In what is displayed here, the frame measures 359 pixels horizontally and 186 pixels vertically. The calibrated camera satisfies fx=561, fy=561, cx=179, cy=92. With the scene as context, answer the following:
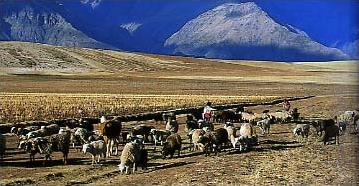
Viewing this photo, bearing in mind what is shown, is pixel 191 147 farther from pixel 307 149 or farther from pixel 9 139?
pixel 9 139

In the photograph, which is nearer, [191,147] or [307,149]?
[307,149]

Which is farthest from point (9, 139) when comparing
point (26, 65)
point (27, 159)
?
point (26, 65)

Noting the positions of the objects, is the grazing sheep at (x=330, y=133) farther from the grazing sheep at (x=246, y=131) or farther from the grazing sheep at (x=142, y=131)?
the grazing sheep at (x=142, y=131)

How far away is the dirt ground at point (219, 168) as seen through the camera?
13289 mm

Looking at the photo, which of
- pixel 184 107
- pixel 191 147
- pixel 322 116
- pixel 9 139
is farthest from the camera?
pixel 184 107

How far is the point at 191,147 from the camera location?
18.7 metres

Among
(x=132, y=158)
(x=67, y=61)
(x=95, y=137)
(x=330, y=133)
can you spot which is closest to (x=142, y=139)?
(x=95, y=137)

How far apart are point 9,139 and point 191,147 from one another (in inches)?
313

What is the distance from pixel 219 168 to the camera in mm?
14578

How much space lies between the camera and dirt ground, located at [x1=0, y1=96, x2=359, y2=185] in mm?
13289

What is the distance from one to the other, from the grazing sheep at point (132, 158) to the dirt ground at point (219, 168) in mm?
247

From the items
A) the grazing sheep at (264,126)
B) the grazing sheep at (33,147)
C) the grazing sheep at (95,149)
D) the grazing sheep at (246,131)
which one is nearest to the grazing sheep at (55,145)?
the grazing sheep at (33,147)

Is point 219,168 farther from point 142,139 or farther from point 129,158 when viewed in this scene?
point 142,139

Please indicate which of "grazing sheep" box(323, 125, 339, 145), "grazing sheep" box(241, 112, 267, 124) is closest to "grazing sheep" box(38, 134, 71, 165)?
"grazing sheep" box(323, 125, 339, 145)
